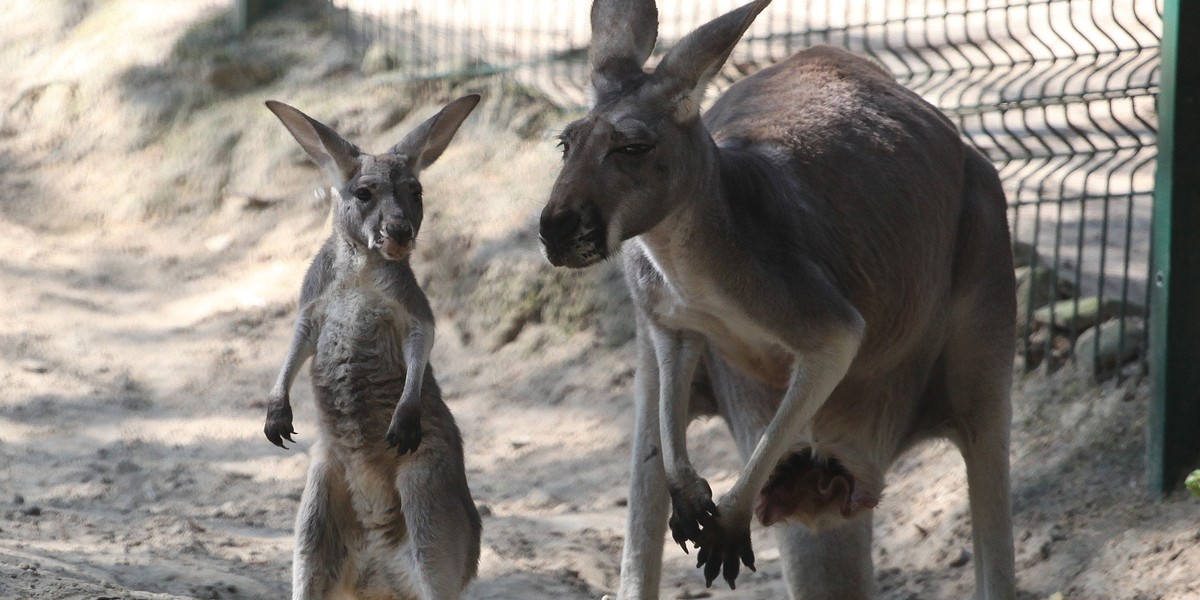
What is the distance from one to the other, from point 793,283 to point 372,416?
1274mm

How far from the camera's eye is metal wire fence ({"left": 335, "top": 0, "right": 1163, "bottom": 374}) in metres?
5.22

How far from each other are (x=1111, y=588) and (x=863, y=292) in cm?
120

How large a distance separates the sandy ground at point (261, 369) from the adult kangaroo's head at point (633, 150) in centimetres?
156

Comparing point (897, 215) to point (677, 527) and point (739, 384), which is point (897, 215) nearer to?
point (739, 384)

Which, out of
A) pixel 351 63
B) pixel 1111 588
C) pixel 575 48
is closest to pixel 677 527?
pixel 1111 588

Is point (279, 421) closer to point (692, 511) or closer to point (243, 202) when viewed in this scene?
point (692, 511)

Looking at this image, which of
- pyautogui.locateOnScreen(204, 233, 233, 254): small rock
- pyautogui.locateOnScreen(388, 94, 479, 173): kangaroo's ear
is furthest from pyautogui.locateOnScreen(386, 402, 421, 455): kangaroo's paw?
pyautogui.locateOnScreen(204, 233, 233, 254): small rock

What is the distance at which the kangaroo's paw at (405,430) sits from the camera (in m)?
3.69

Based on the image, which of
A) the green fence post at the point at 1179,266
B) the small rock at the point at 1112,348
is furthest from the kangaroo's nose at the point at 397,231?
the small rock at the point at 1112,348

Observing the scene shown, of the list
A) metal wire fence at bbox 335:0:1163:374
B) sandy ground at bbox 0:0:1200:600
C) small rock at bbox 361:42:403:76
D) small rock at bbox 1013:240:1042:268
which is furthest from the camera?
small rock at bbox 361:42:403:76

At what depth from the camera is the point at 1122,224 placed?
6027 mm

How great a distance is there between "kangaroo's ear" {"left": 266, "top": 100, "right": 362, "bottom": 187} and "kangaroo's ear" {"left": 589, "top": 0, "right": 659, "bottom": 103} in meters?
0.89

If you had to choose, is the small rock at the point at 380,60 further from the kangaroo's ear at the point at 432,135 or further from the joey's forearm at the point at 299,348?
the joey's forearm at the point at 299,348

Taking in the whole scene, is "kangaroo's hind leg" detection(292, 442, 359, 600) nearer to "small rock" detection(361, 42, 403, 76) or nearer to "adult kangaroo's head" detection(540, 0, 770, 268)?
"adult kangaroo's head" detection(540, 0, 770, 268)
